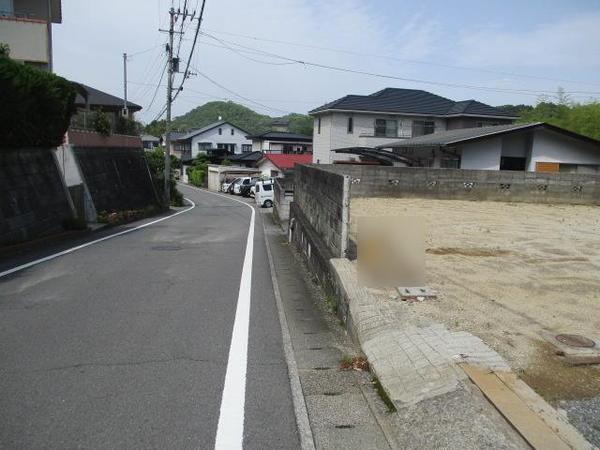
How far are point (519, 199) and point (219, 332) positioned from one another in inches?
600

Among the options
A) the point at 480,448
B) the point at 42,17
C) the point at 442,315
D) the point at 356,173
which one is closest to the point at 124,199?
the point at 42,17

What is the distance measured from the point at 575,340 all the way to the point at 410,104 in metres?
35.9

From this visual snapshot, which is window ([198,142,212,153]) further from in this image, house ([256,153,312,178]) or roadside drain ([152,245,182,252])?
roadside drain ([152,245,182,252])

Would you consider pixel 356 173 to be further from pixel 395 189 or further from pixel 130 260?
pixel 130 260

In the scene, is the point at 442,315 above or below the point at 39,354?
above

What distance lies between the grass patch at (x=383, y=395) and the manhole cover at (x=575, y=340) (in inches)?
64.8

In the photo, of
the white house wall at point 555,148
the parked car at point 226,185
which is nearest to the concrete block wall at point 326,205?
the white house wall at point 555,148

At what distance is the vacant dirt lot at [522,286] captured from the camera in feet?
13.4

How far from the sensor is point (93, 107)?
108 ft

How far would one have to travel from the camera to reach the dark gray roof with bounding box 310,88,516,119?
36.9m

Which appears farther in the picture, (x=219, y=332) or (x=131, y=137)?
(x=131, y=137)

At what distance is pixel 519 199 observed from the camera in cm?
1828

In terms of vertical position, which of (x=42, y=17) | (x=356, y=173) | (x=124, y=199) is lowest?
(x=124, y=199)

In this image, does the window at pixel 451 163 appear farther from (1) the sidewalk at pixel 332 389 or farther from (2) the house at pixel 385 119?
(1) the sidewalk at pixel 332 389
